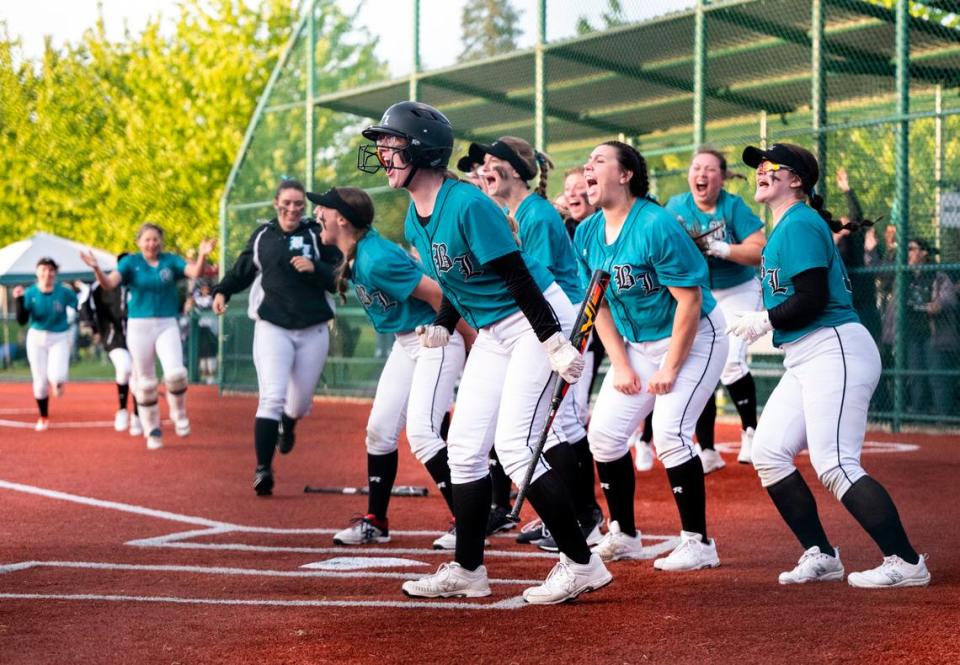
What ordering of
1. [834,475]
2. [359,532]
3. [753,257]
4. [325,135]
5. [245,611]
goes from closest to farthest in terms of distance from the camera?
[245,611], [834,475], [359,532], [753,257], [325,135]

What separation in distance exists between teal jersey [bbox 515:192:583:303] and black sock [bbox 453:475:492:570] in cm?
163

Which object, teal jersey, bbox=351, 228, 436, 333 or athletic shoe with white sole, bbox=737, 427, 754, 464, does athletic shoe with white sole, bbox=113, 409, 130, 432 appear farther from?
teal jersey, bbox=351, 228, 436, 333

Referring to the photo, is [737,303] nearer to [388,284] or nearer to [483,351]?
[388,284]

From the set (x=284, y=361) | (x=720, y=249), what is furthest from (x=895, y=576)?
(x=284, y=361)

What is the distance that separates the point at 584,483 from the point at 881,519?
1915 mm

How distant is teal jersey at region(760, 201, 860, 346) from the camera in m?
5.29

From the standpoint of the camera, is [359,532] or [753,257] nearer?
[359,532]

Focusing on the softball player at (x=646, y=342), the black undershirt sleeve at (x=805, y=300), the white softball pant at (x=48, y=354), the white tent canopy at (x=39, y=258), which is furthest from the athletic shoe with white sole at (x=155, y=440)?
the white tent canopy at (x=39, y=258)

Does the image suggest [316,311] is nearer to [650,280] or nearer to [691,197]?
[691,197]

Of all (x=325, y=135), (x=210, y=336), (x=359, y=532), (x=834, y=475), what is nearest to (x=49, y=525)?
(x=359, y=532)

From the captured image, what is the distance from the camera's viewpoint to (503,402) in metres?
5.18

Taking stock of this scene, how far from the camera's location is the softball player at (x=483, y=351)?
4.96 meters

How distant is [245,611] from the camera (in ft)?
16.3

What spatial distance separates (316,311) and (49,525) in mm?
2383
